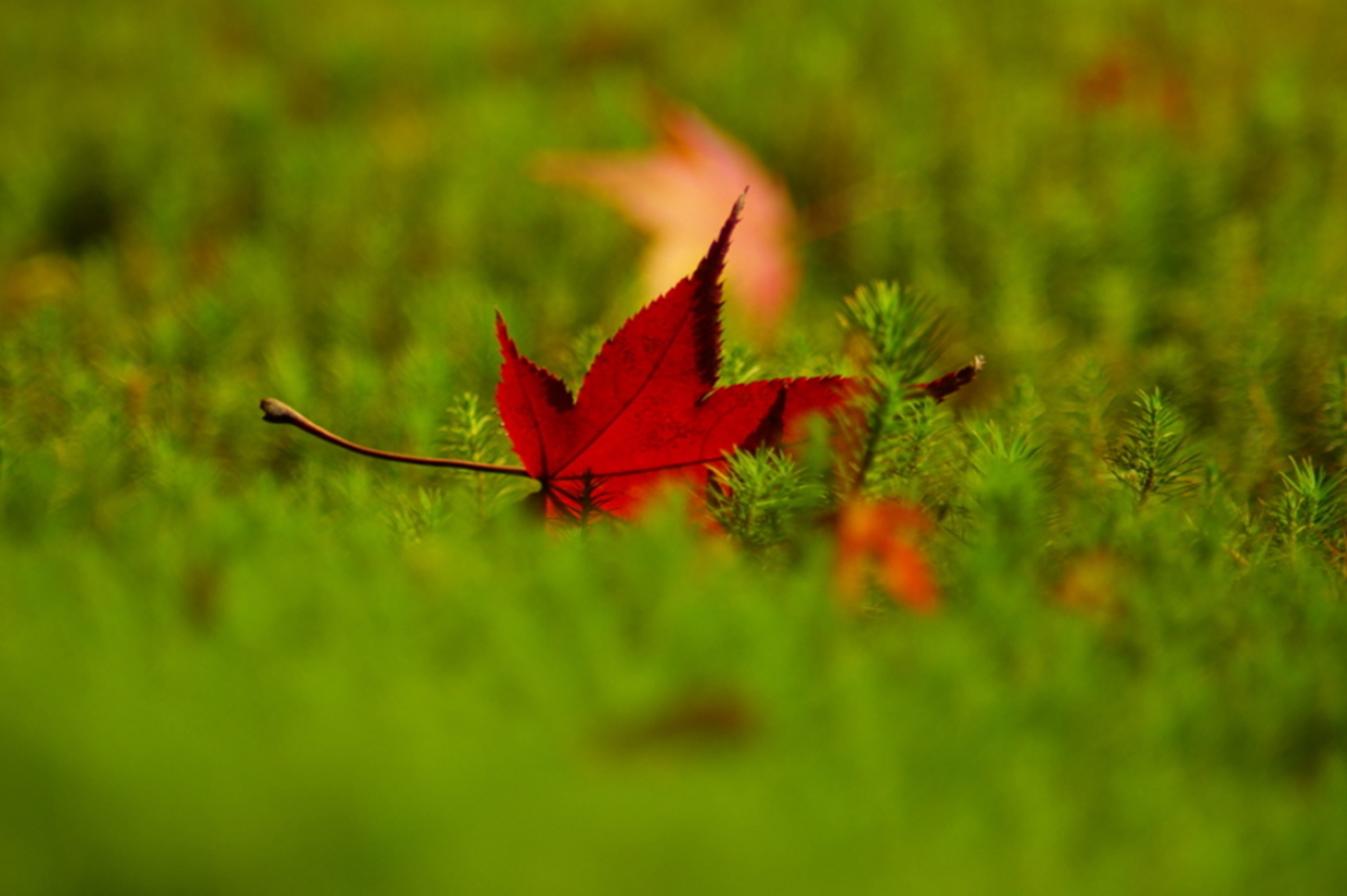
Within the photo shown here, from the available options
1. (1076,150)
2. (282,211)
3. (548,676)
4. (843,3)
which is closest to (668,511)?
(548,676)

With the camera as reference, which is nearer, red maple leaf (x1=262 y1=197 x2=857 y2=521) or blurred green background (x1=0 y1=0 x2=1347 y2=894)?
blurred green background (x1=0 y1=0 x2=1347 y2=894)

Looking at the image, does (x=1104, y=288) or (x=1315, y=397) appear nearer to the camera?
(x=1315, y=397)

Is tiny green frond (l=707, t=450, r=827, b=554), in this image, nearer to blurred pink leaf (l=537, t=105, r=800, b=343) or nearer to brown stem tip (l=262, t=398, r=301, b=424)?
brown stem tip (l=262, t=398, r=301, b=424)

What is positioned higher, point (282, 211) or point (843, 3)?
point (843, 3)

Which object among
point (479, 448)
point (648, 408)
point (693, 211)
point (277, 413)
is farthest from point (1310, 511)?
point (693, 211)

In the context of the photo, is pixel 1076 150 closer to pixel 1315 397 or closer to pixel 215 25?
pixel 1315 397

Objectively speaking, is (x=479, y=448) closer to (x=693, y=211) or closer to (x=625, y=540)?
(x=625, y=540)

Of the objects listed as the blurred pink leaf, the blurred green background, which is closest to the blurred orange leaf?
the blurred green background

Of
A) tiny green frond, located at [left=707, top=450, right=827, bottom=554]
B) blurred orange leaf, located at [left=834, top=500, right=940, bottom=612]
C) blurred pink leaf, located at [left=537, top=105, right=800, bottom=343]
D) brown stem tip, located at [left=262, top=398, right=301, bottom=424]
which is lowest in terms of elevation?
blurred orange leaf, located at [left=834, top=500, right=940, bottom=612]
